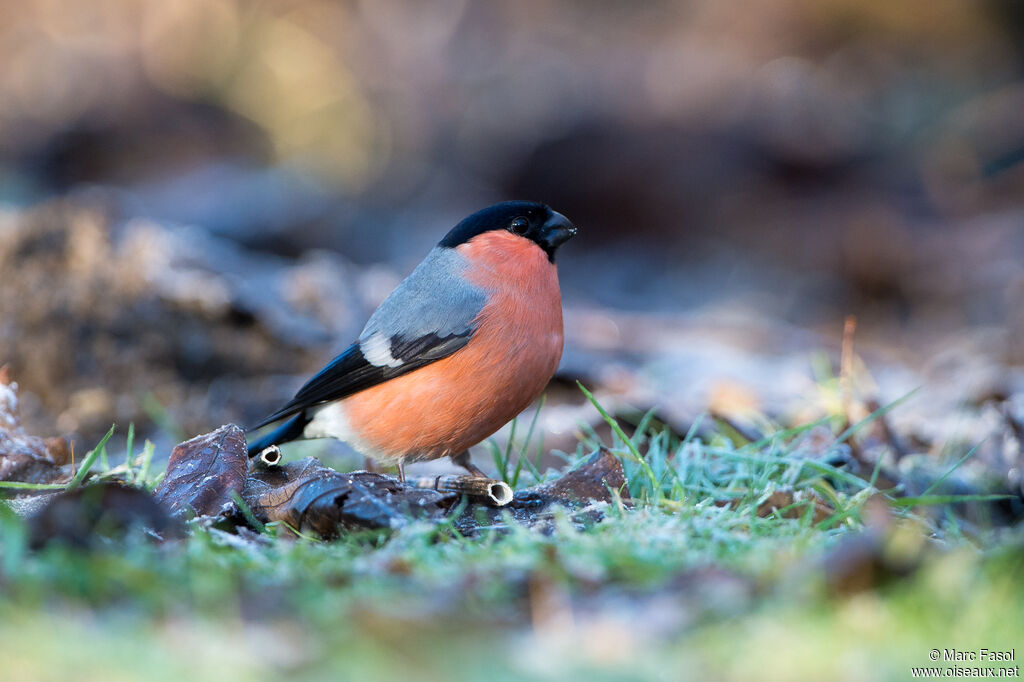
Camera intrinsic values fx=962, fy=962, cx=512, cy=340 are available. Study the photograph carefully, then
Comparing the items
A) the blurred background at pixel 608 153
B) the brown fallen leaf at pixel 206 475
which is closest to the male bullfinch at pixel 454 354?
the brown fallen leaf at pixel 206 475

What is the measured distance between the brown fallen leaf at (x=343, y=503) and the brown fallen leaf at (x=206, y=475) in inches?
3.9

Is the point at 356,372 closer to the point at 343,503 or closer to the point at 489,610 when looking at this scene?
the point at 343,503

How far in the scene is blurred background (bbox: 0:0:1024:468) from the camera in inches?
338

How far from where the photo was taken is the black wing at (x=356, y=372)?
13.6 feet

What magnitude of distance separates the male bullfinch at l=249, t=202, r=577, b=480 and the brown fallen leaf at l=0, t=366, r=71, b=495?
861 millimetres

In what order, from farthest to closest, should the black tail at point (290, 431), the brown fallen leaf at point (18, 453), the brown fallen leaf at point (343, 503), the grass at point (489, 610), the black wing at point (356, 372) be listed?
the black tail at point (290, 431)
the black wing at point (356, 372)
the brown fallen leaf at point (18, 453)
the brown fallen leaf at point (343, 503)
the grass at point (489, 610)

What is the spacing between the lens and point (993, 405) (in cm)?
519

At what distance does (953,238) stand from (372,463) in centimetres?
793

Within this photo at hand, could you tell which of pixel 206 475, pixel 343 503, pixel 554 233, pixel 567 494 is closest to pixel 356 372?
pixel 206 475

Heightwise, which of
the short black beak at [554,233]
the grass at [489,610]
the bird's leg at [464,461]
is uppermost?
the short black beak at [554,233]

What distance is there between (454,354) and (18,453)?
1.75m

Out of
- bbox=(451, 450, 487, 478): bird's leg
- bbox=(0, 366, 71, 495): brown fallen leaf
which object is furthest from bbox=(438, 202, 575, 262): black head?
bbox=(0, 366, 71, 495): brown fallen leaf

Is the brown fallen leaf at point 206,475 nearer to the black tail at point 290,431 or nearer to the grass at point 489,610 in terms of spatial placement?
the grass at point 489,610

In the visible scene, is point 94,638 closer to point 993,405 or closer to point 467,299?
point 467,299
